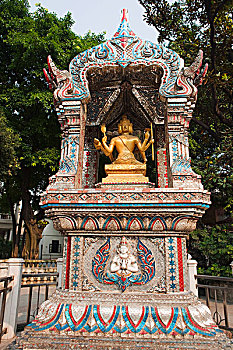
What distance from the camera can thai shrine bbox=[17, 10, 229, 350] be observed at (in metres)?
3.00

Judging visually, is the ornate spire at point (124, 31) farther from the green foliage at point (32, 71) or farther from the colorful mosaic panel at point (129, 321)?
the green foliage at point (32, 71)

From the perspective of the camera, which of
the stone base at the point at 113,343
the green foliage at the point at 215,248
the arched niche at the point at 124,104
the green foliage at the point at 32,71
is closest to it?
the stone base at the point at 113,343

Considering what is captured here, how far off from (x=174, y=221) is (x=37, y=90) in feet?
40.2

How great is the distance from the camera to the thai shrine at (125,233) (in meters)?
3.00

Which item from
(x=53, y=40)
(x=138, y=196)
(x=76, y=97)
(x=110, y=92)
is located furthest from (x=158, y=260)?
(x=53, y=40)

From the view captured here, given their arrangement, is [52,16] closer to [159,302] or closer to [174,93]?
Result: [174,93]

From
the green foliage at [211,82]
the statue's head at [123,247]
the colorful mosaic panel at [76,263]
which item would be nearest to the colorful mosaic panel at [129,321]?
the colorful mosaic panel at [76,263]

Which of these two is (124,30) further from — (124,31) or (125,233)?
(125,233)

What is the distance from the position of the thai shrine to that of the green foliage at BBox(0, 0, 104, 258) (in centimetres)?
884

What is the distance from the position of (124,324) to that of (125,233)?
113 centimetres

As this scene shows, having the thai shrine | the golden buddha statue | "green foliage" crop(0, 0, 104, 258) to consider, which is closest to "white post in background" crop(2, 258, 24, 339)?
the thai shrine

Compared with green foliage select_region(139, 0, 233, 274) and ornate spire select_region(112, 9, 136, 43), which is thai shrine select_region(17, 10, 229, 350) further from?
green foliage select_region(139, 0, 233, 274)

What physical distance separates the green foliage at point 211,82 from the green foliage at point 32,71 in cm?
498

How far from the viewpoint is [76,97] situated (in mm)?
4203
